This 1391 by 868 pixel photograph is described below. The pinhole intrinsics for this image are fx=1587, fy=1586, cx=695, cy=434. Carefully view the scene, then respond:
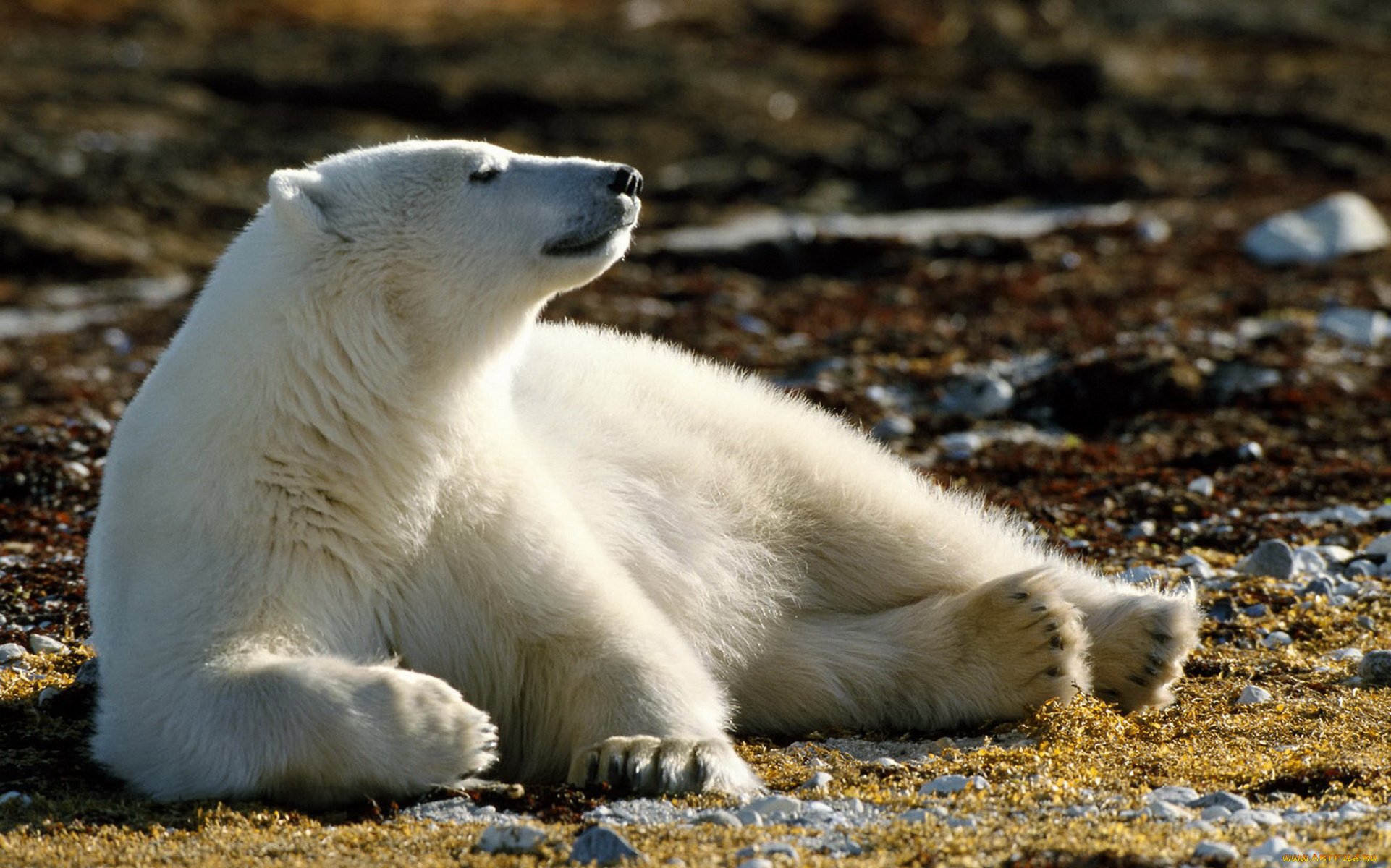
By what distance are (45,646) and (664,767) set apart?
225 centimetres

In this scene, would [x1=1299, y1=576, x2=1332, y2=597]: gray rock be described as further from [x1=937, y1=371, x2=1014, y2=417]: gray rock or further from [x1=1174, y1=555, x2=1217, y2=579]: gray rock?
[x1=937, y1=371, x2=1014, y2=417]: gray rock

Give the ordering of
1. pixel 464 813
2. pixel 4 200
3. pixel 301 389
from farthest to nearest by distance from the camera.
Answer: pixel 4 200 → pixel 301 389 → pixel 464 813

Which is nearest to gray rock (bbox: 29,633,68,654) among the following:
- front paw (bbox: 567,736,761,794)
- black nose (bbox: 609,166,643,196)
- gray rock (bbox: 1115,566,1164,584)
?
front paw (bbox: 567,736,761,794)

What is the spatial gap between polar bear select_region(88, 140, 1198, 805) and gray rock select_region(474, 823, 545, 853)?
41 cm

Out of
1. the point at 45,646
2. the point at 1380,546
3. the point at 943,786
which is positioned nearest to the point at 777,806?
the point at 943,786

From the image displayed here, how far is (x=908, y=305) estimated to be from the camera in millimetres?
10797

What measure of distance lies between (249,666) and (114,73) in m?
17.8

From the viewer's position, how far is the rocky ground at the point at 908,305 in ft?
10.7

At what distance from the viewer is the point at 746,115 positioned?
20172mm

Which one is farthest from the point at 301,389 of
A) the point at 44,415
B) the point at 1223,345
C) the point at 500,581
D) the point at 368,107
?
the point at 368,107

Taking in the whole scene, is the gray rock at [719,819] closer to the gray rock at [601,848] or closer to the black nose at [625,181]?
the gray rock at [601,848]

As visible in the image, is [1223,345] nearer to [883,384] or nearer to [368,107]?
[883,384]

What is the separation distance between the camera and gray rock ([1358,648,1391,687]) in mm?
4314

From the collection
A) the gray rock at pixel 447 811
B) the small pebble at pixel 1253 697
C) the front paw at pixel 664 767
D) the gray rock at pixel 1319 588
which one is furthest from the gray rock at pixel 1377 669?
the gray rock at pixel 447 811
